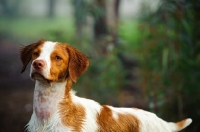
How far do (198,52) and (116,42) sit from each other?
5.12 ft

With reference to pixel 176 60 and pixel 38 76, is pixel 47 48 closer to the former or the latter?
pixel 38 76

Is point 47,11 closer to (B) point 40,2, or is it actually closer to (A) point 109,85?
(B) point 40,2

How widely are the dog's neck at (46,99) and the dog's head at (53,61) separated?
0.12 metres

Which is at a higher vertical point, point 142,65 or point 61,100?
point 61,100

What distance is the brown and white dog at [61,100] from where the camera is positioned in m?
4.25

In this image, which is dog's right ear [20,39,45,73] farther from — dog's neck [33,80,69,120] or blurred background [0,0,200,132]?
blurred background [0,0,200,132]

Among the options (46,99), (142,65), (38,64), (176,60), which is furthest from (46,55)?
(142,65)

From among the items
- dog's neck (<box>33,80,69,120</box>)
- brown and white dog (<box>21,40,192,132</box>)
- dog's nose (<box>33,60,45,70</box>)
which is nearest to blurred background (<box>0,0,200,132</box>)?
brown and white dog (<box>21,40,192,132</box>)

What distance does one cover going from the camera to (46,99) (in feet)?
14.5

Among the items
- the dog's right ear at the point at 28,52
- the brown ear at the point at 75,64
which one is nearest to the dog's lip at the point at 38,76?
the brown ear at the point at 75,64

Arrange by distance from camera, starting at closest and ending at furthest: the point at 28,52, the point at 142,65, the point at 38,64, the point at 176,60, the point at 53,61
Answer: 1. the point at 38,64
2. the point at 53,61
3. the point at 28,52
4. the point at 176,60
5. the point at 142,65

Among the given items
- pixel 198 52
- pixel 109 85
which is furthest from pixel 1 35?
pixel 198 52

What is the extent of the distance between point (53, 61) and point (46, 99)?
0.43 m

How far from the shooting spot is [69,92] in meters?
4.56
